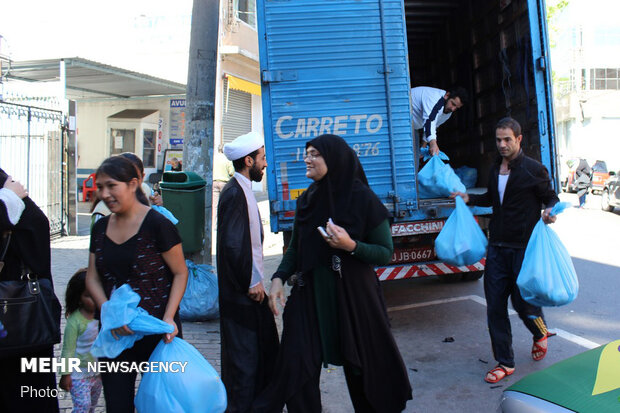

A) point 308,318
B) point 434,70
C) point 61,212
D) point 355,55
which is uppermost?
point 434,70

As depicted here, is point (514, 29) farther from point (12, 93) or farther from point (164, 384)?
point (12, 93)

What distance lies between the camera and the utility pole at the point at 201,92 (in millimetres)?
5848

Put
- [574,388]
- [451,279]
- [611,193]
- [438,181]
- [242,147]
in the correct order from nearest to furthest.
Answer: [574,388], [242,147], [438,181], [451,279], [611,193]

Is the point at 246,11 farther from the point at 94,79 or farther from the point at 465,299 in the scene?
the point at 465,299

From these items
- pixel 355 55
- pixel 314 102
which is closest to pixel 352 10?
pixel 355 55

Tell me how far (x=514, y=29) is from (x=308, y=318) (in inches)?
197

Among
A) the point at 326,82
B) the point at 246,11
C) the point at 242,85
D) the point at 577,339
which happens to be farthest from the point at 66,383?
the point at 246,11

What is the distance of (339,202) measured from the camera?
296cm

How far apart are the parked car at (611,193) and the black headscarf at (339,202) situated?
51.8ft

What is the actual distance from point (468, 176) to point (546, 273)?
3.81 metres

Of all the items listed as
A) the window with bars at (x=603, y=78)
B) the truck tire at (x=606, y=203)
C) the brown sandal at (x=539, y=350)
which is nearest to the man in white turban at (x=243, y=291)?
the brown sandal at (x=539, y=350)

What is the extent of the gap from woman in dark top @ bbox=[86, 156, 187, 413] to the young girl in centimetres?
61

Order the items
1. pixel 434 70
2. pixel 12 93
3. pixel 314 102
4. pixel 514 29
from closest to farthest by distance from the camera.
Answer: pixel 314 102
pixel 514 29
pixel 434 70
pixel 12 93

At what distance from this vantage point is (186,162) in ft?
19.4
